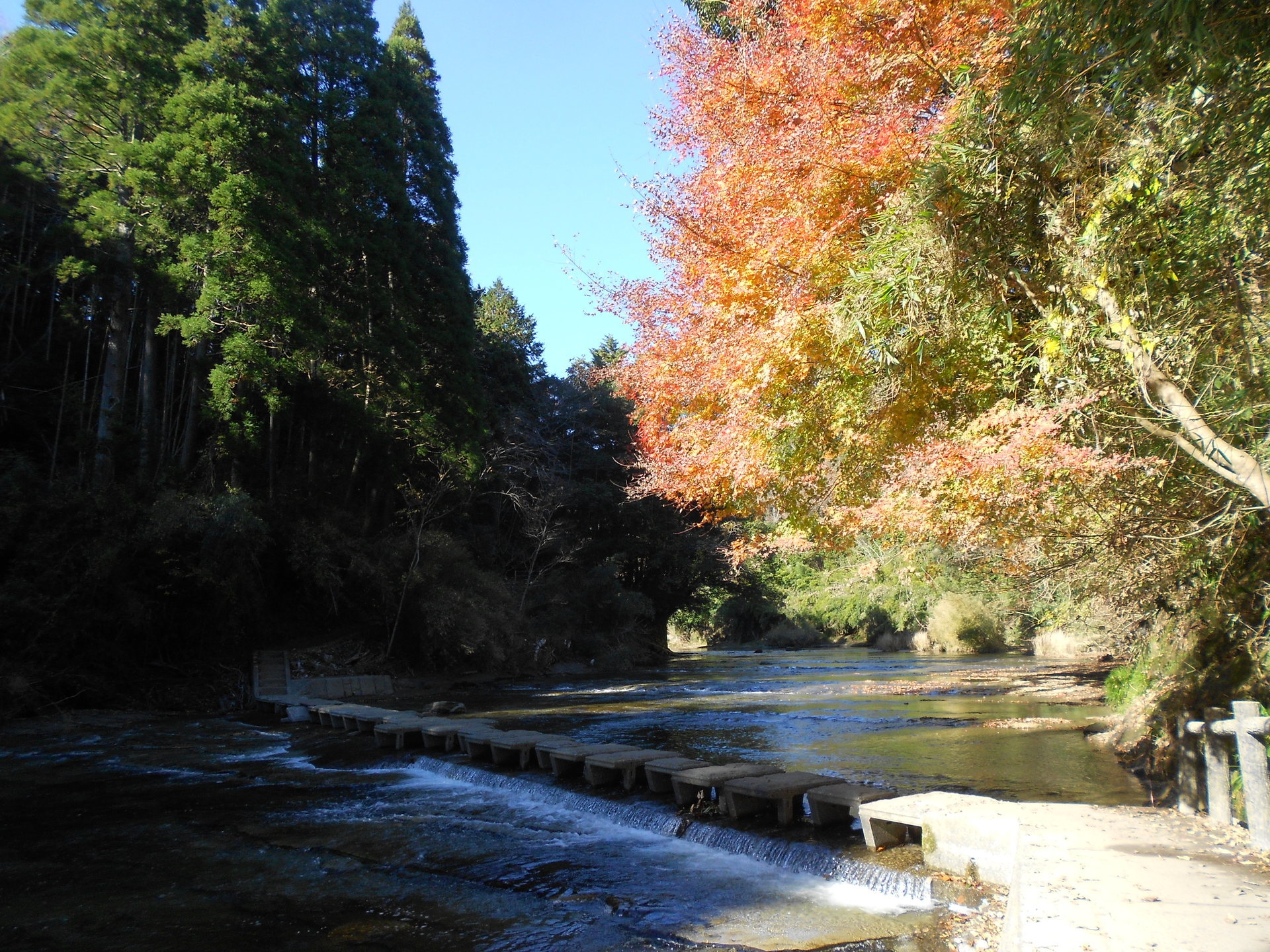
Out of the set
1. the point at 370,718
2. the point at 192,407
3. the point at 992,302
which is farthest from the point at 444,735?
the point at 192,407

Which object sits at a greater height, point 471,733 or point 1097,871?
point 1097,871

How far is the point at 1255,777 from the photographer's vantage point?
530 cm

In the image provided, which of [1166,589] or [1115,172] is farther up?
[1115,172]

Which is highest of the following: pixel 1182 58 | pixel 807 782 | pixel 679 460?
pixel 1182 58

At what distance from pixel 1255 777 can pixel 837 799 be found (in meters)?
2.96

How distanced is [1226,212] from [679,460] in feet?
18.4

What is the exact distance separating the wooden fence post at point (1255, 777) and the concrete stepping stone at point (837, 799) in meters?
2.48

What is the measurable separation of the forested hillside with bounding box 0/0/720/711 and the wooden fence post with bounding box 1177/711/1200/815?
17021 mm

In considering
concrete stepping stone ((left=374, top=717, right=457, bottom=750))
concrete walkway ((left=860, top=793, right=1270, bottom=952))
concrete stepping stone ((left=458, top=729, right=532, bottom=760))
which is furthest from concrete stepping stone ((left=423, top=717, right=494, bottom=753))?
concrete walkway ((left=860, top=793, right=1270, bottom=952))

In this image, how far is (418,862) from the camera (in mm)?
7145

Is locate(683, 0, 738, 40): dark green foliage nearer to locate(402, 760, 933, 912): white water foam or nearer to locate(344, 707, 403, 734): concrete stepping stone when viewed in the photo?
locate(402, 760, 933, 912): white water foam

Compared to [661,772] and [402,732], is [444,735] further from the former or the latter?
[661,772]

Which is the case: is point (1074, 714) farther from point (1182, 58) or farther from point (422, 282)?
point (422, 282)

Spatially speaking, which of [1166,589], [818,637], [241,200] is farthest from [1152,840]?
[818,637]
